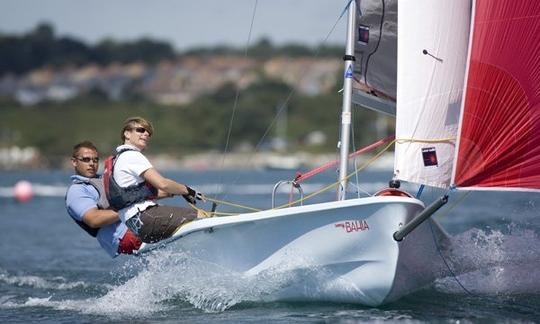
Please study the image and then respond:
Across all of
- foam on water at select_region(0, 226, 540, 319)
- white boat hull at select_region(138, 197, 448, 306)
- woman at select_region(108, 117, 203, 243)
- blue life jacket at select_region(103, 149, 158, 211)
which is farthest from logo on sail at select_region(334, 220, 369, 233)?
blue life jacket at select_region(103, 149, 158, 211)

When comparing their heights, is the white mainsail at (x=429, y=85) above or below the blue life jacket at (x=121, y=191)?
above

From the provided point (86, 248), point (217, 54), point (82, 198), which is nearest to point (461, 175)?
point (82, 198)

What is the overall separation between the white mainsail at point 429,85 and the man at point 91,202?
91.4 inches

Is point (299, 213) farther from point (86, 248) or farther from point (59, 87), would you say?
point (59, 87)

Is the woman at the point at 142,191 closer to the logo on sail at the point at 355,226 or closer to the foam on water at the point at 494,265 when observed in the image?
the logo on sail at the point at 355,226

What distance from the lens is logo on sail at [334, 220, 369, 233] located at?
7.14 meters

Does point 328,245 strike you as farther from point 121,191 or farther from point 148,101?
point 148,101

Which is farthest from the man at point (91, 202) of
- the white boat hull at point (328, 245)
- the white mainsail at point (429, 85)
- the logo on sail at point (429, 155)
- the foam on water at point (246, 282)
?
the logo on sail at point (429, 155)

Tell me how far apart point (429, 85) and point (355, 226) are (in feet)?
4.18

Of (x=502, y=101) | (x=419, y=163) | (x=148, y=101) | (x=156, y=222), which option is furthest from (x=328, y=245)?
(x=148, y=101)

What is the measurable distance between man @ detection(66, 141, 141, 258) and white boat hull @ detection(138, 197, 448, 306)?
0.48m

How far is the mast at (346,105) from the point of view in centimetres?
776

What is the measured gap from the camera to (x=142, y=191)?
7.68 meters

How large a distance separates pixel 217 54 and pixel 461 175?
392ft
